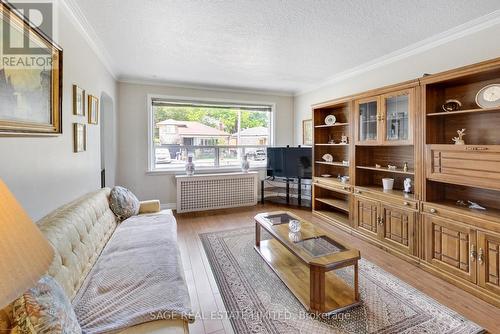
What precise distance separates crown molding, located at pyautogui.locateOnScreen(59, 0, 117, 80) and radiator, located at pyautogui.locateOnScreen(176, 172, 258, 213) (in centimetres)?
223

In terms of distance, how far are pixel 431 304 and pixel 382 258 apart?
2.75 ft

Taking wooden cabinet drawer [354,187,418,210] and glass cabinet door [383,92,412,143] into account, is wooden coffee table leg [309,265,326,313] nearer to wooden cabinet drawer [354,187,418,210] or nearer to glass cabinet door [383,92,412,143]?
wooden cabinet drawer [354,187,418,210]

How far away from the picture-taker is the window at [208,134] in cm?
484

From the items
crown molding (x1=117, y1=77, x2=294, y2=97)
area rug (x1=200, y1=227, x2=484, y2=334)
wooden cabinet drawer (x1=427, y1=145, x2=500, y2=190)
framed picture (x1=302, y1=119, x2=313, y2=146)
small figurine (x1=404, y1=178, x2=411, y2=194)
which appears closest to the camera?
area rug (x1=200, y1=227, x2=484, y2=334)

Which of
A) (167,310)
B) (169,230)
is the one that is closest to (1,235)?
(167,310)

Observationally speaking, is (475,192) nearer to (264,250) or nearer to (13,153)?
(264,250)

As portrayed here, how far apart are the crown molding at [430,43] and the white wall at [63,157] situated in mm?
3721

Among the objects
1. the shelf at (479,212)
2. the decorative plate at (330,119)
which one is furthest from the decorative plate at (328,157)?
the shelf at (479,212)

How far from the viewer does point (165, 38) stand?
279 centimetres

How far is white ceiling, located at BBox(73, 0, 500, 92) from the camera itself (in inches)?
85.5

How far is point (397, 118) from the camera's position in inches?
118

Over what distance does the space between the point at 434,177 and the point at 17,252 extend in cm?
313

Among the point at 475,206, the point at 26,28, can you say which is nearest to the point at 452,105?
the point at 475,206

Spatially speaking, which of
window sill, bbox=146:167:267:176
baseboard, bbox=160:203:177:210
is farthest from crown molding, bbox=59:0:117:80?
baseboard, bbox=160:203:177:210
